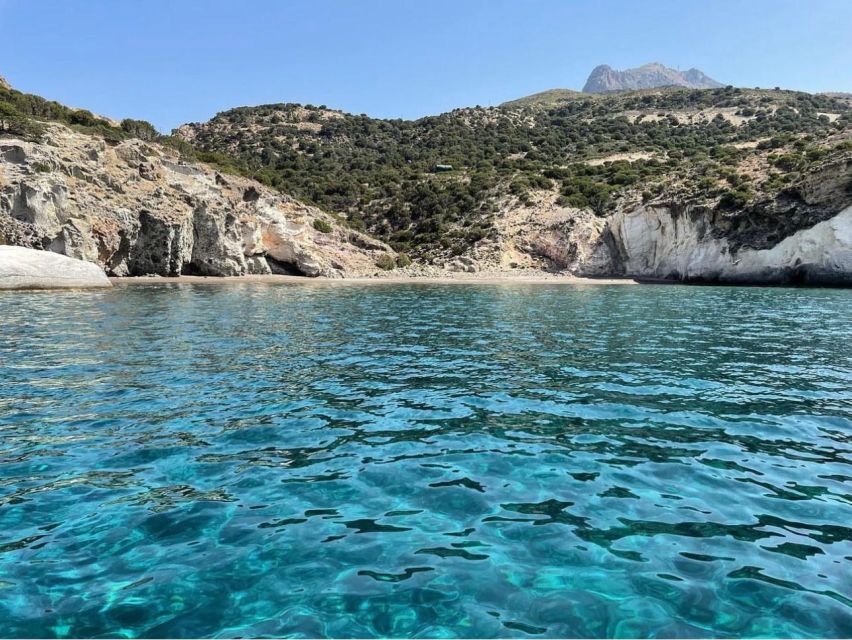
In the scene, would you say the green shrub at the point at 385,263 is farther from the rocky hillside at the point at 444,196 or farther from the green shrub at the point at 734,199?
the green shrub at the point at 734,199

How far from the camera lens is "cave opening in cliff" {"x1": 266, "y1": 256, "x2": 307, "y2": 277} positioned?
5362 centimetres

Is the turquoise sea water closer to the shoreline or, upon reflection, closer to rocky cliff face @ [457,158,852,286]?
the shoreline

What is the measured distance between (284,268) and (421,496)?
165 ft

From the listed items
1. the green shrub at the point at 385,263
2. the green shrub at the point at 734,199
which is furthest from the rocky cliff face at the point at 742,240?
the green shrub at the point at 385,263

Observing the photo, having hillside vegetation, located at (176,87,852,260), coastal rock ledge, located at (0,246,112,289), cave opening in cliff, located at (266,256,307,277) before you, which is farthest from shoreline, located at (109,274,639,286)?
hillside vegetation, located at (176,87,852,260)

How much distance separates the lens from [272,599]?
4.12 m

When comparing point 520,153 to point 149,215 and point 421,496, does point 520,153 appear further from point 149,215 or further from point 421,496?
point 421,496

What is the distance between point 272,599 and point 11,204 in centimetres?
3994

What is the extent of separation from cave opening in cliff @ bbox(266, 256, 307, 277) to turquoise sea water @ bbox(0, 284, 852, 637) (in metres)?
40.8

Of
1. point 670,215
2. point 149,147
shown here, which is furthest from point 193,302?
point 670,215

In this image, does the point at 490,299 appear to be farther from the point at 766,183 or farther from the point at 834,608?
the point at 766,183

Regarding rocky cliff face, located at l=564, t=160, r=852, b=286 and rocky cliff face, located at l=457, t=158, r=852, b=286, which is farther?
rocky cliff face, located at l=457, t=158, r=852, b=286

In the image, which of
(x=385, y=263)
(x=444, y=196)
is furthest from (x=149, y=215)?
(x=444, y=196)

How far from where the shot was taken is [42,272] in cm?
2983
